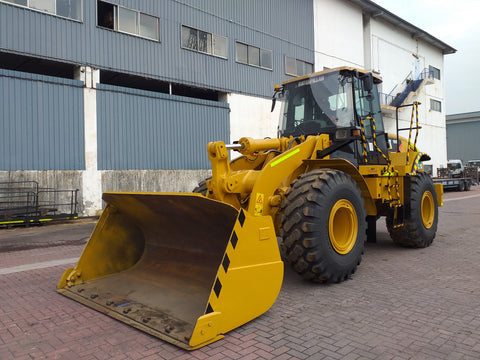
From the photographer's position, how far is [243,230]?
362 cm

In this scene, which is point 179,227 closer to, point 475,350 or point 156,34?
point 475,350

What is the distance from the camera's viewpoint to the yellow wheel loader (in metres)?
3.63

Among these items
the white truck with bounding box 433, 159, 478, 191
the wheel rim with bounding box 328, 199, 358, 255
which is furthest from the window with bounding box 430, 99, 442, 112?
the wheel rim with bounding box 328, 199, 358, 255

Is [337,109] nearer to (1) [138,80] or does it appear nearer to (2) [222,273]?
(2) [222,273]

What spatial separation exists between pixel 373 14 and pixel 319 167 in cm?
2672

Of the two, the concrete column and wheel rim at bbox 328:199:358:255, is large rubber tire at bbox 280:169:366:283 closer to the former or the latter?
wheel rim at bbox 328:199:358:255

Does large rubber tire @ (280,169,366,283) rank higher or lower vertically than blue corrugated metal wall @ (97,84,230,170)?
lower

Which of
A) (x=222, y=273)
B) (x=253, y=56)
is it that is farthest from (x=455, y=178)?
(x=222, y=273)

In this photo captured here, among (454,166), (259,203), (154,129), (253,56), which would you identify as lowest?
(259,203)

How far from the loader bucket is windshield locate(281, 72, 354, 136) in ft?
9.05

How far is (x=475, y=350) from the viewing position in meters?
3.14

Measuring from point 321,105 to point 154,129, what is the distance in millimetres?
10737

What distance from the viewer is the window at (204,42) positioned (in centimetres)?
1711

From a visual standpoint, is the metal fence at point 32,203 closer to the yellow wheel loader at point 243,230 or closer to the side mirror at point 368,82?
the yellow wheel loader at point 243,230
